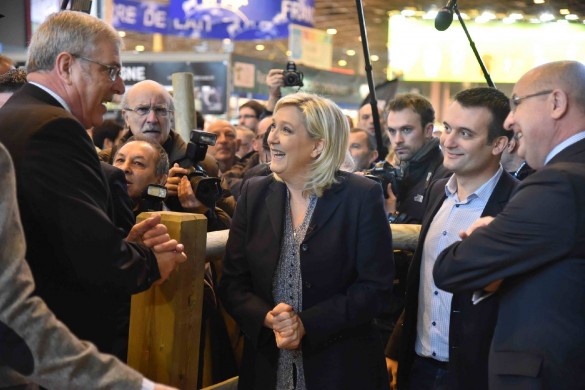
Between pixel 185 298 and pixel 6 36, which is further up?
pixel 6 36

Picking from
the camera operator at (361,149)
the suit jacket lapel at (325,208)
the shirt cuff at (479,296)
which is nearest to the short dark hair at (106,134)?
the camera operator at (361,149)

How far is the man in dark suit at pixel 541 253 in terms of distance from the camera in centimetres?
229

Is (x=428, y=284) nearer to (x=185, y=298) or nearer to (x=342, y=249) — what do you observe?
(x=342, y=249)

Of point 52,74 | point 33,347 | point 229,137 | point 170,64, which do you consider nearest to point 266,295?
point 52,74

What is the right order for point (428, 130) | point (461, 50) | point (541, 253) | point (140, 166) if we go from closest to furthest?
point (541, 253)
point (140, 166)
point (428, 130)
point (461, 50)

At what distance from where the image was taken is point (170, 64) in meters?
7.78

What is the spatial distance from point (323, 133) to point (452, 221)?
619 mm

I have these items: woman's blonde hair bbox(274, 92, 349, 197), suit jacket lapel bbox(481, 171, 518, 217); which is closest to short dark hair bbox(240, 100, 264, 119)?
woman's blonde hair bbox(274, 92, 349, 197)

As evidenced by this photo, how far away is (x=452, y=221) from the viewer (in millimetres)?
3029

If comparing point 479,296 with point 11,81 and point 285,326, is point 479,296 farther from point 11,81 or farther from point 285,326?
point 11,81

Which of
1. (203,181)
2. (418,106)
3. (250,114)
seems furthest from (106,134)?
(203,181)

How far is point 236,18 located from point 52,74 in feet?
26.9

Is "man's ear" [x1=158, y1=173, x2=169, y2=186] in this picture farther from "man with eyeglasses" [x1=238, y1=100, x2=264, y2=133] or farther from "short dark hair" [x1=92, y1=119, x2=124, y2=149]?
"man with eyeglasses" [x1=238, y1=100, x2=264, y2=133]

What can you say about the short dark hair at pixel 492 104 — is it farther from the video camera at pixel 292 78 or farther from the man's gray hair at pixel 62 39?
the video camera at pixel 292 78
